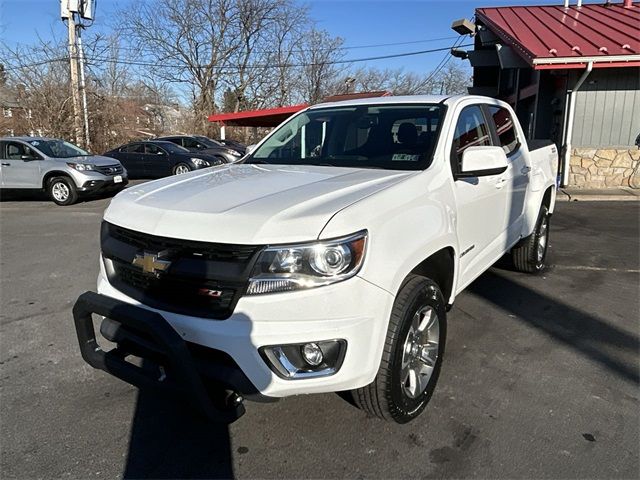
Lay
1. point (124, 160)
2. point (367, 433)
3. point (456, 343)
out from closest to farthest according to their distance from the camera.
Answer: point (367, 433), point (456, 343), point (124, 160)

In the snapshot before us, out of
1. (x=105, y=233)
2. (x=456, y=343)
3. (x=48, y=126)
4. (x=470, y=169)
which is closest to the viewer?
(x=105, y=233)

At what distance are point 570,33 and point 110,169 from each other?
476 inches

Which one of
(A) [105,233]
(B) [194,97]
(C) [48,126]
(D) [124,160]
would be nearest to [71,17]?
(C) [48,126]

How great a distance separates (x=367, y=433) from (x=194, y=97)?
141 feet

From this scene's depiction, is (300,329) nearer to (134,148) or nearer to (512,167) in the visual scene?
(512,167)

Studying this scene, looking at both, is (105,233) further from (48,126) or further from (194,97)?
(194,97)

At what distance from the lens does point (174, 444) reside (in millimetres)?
2562

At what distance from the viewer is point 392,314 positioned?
7.72 feet

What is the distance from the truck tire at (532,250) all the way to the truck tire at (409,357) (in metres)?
2.56

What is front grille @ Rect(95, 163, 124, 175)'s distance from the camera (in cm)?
1194

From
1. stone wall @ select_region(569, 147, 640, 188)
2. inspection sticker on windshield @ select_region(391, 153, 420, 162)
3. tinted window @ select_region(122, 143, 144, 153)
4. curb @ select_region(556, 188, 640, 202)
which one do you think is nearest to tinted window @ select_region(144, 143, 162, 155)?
tinted window @ select_region(122, 143, 144, 153)

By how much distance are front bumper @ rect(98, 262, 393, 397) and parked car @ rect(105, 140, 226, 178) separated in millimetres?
14638

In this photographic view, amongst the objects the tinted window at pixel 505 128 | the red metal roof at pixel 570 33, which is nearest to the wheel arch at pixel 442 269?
the tinted window at pixel 505 128

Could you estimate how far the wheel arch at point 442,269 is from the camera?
2.82 m
